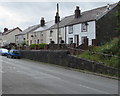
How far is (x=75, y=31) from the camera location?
41.6 meters

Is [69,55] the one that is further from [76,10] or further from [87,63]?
[76,10]

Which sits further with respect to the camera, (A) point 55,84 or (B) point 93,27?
(B) point 93,27

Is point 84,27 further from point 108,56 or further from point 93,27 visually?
point 108,56

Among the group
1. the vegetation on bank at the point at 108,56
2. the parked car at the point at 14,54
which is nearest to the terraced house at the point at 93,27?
the parked car at the point at 14,54

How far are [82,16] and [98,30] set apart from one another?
7827 mm

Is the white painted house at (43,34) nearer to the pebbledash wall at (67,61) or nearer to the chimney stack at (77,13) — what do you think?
the chimney stack at (77,13)

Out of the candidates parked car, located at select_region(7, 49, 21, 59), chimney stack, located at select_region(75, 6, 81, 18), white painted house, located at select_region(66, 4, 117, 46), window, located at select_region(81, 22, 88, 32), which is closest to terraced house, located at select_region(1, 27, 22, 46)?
white painted house, located at select_region(66, 4, 117, 46)

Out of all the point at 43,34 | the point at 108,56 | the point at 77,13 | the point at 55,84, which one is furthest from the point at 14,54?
the point at 55,84

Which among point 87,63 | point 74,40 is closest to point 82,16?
point 74,40

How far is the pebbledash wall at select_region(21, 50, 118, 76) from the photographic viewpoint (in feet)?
59.0

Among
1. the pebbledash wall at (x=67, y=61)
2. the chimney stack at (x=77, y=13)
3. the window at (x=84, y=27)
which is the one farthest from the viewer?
the chimney stack at (x=77, y=13)

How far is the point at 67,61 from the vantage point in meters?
24.4

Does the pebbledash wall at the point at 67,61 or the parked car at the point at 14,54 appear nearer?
the pebbledash wall at the point at 67,61

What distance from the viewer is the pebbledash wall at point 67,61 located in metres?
18.0
